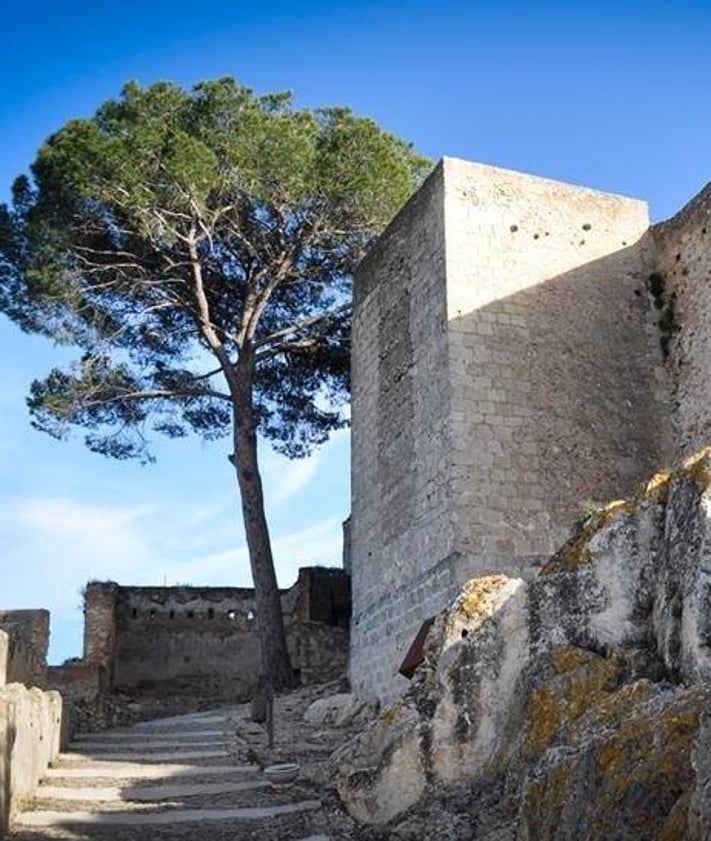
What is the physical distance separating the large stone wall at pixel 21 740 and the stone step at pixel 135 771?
0.64ft

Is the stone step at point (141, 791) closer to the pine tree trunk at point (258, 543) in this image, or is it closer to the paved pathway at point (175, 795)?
the paved pathway at point (175, 795)

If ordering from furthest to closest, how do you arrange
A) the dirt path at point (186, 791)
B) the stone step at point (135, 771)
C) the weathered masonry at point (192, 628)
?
the weathered masonry at point (192, 628) < the stone step at point (135, 771) < the dirt path at point (186, 791)

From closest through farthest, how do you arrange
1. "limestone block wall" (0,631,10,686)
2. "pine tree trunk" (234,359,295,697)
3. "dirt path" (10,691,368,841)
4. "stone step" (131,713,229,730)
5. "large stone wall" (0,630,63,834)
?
"large stone wall" (0,630,63,834) < "dirt path" (10,691,368,841) < "limestone block wall" (0,631,10,686) < "stone step" (131,713,229,730) < "pine tree trunk" (234,359,295,697)

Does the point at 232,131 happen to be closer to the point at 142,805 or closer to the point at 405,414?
the point at 405,414

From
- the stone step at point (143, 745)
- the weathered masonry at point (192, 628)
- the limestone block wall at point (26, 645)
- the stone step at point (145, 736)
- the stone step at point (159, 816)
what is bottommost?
the stone step at point (159, 816)

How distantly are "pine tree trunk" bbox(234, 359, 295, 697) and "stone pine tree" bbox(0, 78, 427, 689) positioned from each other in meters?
0.02

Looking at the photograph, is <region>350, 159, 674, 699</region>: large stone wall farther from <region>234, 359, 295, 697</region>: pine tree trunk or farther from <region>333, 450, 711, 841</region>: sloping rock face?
<region>333, 450, 711, 841</region>: sloping rock face

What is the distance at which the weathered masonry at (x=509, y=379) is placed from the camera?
10188 millimetres

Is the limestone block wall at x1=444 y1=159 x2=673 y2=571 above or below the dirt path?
above

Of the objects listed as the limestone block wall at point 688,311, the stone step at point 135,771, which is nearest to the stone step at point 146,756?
the stone step at point 135,771

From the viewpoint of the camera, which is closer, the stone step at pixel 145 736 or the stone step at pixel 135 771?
the stone step at pixel 135 771

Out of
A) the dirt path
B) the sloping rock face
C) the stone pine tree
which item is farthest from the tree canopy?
the sloping rock face

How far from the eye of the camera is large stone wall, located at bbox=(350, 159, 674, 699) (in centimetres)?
1016

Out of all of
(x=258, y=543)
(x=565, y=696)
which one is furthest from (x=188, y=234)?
(x=565, y=696)
